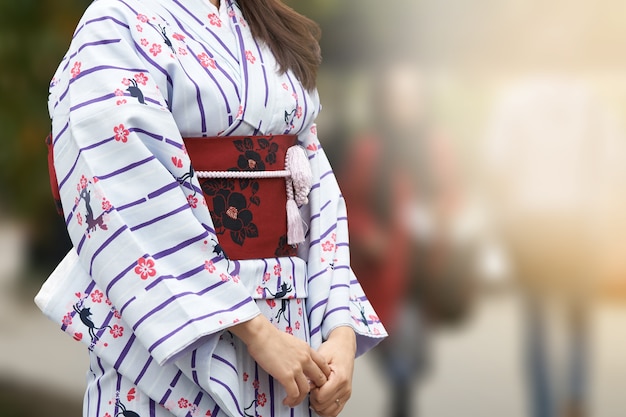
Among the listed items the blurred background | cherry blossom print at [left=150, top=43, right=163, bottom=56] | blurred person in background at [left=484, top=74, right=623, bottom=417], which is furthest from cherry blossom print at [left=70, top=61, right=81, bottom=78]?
blurred person in background at [left=484, top=74, right=623, bottom=417]

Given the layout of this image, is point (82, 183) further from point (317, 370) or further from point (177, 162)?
point (317, 370)

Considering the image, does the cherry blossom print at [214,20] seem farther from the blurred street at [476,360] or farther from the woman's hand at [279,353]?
the blurred street at [476,360]

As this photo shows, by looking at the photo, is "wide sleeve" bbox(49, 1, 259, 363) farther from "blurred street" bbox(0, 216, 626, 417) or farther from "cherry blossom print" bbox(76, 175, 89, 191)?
"blurred street" bbox(0, 216, 626, 417)

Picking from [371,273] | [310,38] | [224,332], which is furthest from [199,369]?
[371,273]

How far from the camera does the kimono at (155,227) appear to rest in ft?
3.53

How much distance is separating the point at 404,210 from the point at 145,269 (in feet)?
6.66

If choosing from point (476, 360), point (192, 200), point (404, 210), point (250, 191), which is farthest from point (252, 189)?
point (476, 360)

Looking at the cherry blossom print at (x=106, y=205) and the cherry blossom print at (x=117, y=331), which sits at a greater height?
the cherry blossom print at (x=106, y=205)

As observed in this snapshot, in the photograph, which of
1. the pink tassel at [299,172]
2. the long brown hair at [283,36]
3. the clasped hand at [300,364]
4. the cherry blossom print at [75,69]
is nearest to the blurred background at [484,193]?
the long brown hair at [283,36]

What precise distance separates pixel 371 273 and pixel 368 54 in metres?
0.81

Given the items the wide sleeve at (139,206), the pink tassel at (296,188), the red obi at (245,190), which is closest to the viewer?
the wide sleeve at (139,206)

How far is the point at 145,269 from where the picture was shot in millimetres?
1068

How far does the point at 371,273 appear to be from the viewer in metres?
3.02

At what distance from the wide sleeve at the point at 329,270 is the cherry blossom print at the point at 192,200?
0.28 meters
